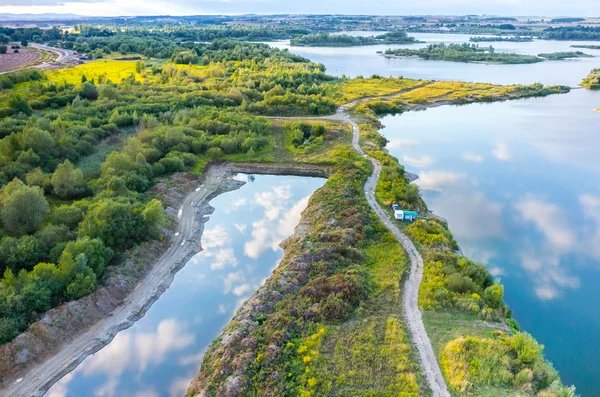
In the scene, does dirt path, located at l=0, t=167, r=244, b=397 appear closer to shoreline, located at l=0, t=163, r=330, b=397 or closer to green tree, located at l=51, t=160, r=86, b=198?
shoreline, located at l=0, t=163, r=330, b=397

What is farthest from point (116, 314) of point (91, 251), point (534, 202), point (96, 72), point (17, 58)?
point (17, 58)

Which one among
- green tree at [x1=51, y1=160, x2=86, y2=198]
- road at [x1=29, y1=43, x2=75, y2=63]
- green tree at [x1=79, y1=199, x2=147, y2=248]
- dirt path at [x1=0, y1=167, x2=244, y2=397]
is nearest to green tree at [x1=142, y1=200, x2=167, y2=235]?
green tree at [x1=79, y1=199, x2=147, y2=248]

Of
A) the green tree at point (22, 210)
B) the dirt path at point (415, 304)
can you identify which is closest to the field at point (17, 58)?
the green tree at point (22, 210)

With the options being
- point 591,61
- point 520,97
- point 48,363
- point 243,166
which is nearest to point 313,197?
point 243,166

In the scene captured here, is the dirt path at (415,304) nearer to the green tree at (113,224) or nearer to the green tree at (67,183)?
the green tree at (113,224)

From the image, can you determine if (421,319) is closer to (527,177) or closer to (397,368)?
(397,368)

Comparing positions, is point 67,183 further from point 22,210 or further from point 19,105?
point 19,105
